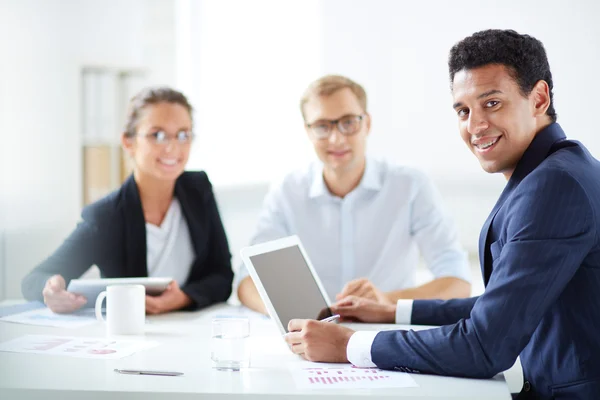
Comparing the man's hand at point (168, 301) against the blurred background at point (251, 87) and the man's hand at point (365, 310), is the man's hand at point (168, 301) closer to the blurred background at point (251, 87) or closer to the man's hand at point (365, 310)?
the man's hand at point (365, 310)

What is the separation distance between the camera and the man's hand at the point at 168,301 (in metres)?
2.06

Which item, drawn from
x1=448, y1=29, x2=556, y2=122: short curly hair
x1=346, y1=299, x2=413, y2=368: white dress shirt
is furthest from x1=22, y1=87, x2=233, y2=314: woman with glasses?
x1=448, y1=29, x2=556, y2=122: short curly hair

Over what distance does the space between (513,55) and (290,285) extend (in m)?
0.77

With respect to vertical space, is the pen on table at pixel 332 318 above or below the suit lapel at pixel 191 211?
below

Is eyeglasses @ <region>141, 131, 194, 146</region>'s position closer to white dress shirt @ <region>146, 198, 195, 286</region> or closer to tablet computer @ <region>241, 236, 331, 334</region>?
white dress shirt @ <region>146, 198, 195, 286</region>

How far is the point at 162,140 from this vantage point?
2.52 m

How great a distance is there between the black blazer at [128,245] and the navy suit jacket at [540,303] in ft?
3.54

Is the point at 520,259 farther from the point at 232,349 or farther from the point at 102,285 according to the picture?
the point at 102,285

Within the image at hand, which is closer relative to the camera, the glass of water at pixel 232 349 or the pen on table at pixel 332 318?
the glass of water at pixel 232 349

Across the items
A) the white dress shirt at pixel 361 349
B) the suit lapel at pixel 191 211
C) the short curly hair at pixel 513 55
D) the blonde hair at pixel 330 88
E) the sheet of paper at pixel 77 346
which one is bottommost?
the sheet of paper at pixel 77 346

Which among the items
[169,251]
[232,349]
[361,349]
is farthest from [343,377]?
[169,251]

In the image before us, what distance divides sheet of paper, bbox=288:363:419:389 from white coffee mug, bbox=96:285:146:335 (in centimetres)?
52

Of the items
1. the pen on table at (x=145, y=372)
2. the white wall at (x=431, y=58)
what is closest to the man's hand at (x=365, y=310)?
the pen on table at (x=145, y=372)

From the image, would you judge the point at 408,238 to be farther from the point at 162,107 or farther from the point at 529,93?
the point at 529,93
